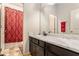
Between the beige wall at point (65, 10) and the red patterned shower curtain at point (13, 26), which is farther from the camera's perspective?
the red patterned shower curtain at point (13, 26)

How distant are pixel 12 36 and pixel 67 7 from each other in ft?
6.77

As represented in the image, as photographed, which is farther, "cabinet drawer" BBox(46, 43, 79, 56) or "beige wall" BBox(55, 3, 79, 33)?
"beige wall" BBox(55, 3, 79, 33)

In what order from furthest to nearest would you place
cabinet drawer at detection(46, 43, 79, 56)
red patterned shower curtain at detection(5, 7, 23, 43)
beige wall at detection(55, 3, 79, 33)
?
1. red patterned shower curtain at detection(5, 7, 23, 43)
2. beige wall at detection(55, 3, 79, 33)
3. cabinet drawer at detection(46, 43, 79, 56)

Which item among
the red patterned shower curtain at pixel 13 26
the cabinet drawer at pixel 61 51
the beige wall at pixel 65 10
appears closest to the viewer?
the cabinet drawer at pixel 61 51

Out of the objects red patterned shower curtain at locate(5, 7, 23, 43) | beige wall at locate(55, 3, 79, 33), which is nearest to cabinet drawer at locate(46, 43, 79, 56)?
beige wall at locate(55, 3, 79, 33)

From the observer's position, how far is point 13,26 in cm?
414

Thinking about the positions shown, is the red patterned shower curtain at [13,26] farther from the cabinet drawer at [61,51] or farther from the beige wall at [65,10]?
the cabinet drawer at [61,51]

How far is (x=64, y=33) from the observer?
2535 millimetres

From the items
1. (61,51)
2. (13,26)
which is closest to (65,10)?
(61,51)

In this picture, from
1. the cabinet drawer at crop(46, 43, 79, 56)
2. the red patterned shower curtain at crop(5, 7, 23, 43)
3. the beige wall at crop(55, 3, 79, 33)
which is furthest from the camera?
the red patterned shower curtain at crop(5, 7, 23, 43)

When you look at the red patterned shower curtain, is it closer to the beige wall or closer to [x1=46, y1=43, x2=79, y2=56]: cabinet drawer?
the beige wall

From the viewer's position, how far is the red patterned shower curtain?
3887 millimetres

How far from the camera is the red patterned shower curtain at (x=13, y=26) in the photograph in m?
3.89

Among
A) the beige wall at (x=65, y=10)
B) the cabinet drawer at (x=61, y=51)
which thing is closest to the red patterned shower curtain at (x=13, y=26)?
the beige wall at (x=65, y=10)
